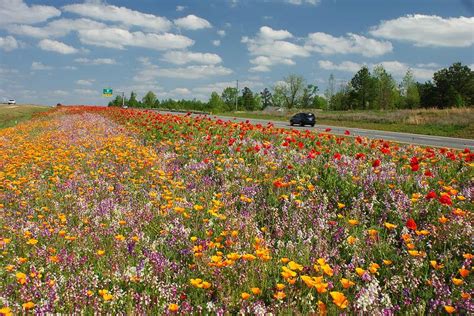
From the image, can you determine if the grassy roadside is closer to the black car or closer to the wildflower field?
the black car

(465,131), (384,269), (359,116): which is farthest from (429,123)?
(384,269)

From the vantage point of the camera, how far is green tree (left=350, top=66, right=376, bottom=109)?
9581 cm

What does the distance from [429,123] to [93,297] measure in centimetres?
3919

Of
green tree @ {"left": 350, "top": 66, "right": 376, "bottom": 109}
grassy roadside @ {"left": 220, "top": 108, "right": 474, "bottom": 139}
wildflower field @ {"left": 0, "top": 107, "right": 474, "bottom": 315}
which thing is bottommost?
wildflower field @ {"left": 0, "top": 107, "right": 474, "bottom": 315}

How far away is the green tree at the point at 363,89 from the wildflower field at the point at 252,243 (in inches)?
3694

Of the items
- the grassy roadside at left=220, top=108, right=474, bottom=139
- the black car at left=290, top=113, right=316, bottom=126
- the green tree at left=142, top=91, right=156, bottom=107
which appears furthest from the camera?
the green tree at left=142, top=91, right=156, bottom=107

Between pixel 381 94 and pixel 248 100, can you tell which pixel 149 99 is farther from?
pixel 381 94

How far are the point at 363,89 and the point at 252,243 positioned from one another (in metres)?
99.8

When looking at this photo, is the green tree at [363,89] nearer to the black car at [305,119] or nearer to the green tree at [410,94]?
the green tree at [410,94]

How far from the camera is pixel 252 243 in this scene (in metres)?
4.32

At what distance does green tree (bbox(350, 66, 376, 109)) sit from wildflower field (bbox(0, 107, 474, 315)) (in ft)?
308

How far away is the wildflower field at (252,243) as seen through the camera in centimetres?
316

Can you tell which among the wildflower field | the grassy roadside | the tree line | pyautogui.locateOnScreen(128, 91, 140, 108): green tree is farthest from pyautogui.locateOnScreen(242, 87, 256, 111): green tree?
the wildflower field

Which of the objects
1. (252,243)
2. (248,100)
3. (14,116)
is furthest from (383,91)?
(252,243)
